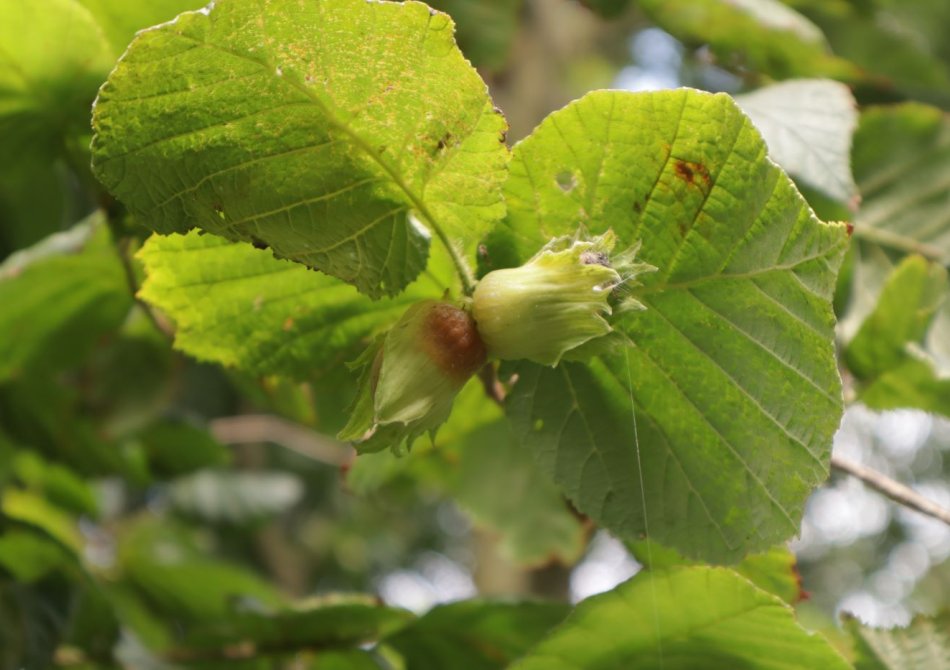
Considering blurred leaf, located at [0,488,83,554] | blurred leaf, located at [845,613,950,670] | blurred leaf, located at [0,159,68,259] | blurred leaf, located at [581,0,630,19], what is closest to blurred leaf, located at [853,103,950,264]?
blurred leaf, located at [581,0,630,19]

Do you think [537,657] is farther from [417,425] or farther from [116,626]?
[116,626]

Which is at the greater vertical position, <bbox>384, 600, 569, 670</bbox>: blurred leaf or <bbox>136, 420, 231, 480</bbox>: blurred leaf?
<bbox>384, 600, 569, 670</bbox>: blurred leaf


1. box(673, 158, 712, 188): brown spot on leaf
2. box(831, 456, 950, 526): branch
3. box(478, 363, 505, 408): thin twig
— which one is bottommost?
box(831, 456, 950, 526): branch

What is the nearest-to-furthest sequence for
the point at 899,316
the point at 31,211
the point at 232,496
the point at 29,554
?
1. the point at 899,316
2. the point at 29,554
3. the point at 31,211
4. the point at 232,496

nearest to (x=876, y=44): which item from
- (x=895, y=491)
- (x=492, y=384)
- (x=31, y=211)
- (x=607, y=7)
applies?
(x=607, y=7)

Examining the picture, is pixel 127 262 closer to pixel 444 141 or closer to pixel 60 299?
pixel 60 299

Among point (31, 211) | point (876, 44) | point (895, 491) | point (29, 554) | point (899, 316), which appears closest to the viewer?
point (895, 491)

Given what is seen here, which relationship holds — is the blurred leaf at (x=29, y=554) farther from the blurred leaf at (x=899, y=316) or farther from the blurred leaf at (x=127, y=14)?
the blurred leaf at (x=899, y=316)

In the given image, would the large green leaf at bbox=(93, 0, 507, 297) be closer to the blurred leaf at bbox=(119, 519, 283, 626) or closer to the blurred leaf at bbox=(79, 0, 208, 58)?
the blurred leaf at bbox=(79, 0, 208, 58)
